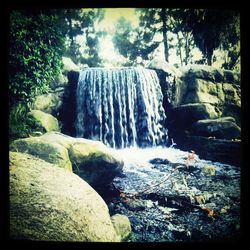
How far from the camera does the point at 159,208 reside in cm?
471

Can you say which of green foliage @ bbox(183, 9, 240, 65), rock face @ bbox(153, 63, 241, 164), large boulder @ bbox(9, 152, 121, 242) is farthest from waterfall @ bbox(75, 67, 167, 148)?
large boulder @ bbox(9, 152, 121, 242)

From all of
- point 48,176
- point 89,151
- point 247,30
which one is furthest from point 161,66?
point 48,176

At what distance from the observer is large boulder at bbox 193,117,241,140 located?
5.66 metres

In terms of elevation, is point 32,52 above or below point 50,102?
above

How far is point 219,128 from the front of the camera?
632 cm

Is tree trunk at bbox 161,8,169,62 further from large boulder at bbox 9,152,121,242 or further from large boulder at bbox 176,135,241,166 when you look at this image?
large boulder at bbox 9,152,121,242

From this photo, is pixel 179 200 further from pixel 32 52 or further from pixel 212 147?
pixel 32 52

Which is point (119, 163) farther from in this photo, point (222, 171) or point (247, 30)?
point (247, 30)

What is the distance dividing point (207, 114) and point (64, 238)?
5.40 metres

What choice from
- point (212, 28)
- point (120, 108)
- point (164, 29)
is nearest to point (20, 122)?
point (120, 108)

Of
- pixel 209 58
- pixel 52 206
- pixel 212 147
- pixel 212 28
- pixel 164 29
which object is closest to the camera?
pixel 52 206

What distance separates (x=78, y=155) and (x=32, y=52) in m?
2.45

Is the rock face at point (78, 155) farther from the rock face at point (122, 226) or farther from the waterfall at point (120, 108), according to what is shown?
the waterfall at point (120, 108)

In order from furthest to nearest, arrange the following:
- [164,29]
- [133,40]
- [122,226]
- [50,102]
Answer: [133,40] → [50,102] → [164,29] → [122,226]
